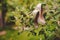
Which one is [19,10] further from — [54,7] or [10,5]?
[54,7]

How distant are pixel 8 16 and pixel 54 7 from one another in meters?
0.53

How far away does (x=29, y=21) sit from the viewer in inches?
77.9

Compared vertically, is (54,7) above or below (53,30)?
above

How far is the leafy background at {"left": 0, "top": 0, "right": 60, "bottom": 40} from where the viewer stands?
6.03 ft

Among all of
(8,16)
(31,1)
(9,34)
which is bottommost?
(9,34)

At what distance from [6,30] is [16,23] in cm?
15

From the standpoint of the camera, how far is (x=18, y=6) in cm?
215

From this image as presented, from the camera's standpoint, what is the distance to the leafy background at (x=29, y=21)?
6.03 ft

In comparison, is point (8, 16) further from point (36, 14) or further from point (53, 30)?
point (53, 30)

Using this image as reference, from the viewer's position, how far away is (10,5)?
2.25 meters

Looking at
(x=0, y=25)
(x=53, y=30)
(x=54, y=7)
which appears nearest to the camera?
(x=53, y=30)

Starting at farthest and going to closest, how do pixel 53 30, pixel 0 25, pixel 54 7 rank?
pixel 0 25 → pixel 54 7 → pixel 53 30

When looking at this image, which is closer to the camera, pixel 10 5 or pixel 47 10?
pixel 47 10

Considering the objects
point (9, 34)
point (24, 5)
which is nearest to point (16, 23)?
point (9, 34)
